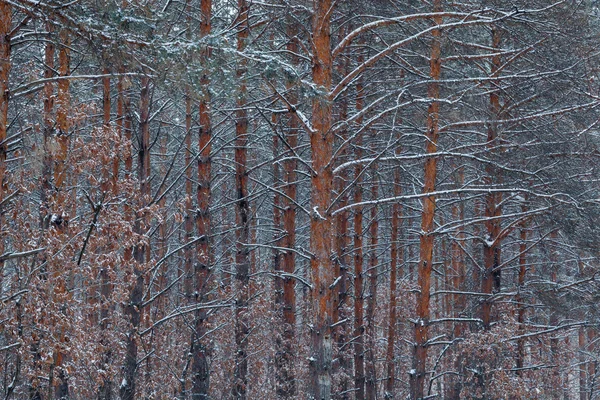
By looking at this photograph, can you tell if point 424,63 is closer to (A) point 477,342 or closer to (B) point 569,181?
(B) point 569,181

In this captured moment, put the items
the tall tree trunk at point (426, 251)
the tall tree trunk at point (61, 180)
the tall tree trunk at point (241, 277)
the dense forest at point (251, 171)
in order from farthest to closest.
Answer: the tall tree trunk at point (426, 251)
the tall tree trunk at point (241, 277)
the tall tree trunk at point (61, 180)
the dense forest at point (251, 171)

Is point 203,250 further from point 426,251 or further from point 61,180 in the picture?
point 426,251

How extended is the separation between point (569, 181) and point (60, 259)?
8.87m

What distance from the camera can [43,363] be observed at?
23.7ft

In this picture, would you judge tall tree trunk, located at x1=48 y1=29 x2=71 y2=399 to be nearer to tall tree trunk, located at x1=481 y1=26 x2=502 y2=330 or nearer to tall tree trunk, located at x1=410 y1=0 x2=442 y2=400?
tall tree trunk, located at x1=410 y1=0 x2=442 y2=400

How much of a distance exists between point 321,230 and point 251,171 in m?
3.08

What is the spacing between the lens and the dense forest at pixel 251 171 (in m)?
7.45

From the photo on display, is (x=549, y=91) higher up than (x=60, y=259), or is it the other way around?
(x=549, y=91)

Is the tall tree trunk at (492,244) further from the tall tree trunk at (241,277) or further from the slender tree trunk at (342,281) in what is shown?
the tall tree trunk at (241,277)

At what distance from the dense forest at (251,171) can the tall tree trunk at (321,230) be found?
0.03m

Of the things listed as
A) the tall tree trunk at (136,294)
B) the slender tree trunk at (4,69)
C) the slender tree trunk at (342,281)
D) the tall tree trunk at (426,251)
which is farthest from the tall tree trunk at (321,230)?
the slender tree trunk at (342,281)

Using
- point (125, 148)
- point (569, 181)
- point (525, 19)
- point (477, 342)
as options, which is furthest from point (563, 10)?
point (125, 148)

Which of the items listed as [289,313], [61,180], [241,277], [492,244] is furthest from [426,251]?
[61,180]

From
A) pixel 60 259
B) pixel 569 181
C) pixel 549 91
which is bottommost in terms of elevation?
pixel 60 259
